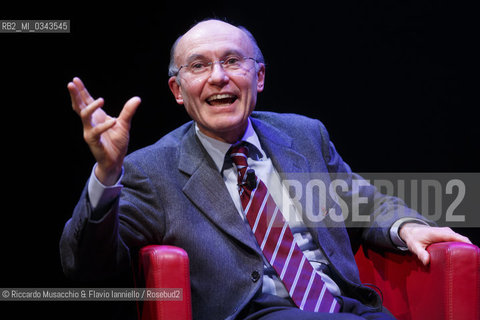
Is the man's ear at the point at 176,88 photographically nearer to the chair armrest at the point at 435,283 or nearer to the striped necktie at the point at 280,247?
the striped necktie at the point at 280,247

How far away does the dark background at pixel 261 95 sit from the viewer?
231 cm

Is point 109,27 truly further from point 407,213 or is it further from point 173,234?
point 407,213

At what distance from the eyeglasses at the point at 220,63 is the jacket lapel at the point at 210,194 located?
0.90 ft

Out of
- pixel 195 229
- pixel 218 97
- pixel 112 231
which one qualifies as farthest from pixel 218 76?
pixel 112 231

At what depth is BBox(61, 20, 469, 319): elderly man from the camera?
1589 mm

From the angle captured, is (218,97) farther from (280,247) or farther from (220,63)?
(280,247)

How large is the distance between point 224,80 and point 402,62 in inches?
48.9

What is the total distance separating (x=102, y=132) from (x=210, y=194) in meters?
0.51

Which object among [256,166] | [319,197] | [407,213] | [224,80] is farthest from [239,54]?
[407,213]

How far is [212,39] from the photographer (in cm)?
198

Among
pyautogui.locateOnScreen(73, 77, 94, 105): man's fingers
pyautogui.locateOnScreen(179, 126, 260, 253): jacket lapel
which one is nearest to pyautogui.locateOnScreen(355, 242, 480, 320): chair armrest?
pyautogui.locateOnScreen(179, 126, 260, 253): jacket lapel

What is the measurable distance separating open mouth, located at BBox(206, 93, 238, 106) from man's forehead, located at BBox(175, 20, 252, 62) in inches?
6.5

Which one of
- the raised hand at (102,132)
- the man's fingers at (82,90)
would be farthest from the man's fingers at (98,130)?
the man's fingers at (82,90)

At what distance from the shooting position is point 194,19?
2.58 metres
